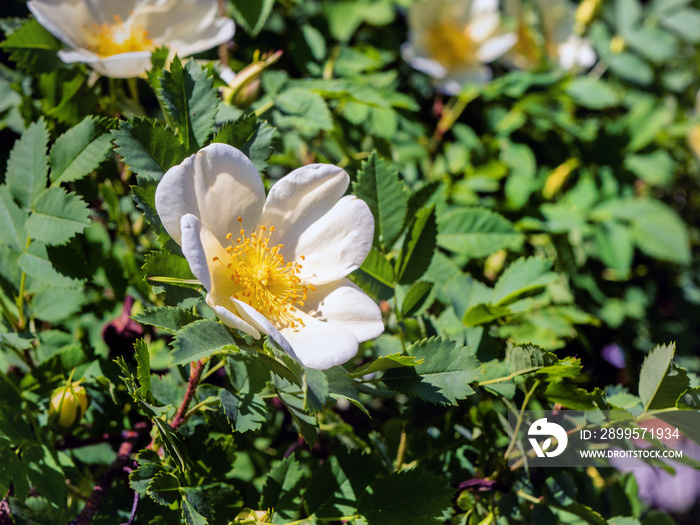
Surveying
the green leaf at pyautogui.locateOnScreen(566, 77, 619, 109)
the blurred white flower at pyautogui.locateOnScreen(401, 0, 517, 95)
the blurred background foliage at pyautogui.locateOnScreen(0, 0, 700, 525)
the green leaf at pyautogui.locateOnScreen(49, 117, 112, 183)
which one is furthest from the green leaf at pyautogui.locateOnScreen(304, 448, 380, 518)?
the green leaf at pyautogui.locateOnScreen(566, 77, 619, 109)

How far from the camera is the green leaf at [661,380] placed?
78 cm

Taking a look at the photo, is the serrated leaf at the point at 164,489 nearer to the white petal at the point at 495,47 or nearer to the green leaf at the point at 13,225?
the green leaf at the point at 13,225

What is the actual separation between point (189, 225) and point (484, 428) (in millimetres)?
599

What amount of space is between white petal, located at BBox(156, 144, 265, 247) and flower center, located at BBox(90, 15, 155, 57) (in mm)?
507

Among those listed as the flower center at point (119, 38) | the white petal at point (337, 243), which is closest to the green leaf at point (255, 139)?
the white petal at point (337, 243)

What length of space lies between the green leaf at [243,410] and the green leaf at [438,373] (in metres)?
0.17

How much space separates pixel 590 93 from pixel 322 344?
144cm

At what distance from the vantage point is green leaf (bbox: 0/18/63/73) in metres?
1.02

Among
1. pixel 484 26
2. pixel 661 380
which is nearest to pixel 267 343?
pixel 661 380

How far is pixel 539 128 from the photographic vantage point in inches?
74.6

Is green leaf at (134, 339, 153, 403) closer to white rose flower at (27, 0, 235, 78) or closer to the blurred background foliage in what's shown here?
the blurred background foliage

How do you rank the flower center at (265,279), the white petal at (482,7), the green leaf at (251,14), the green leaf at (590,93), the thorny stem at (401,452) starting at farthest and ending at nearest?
the white petal at (482,7) → the green leaf at (590,93) → the green leaf at (251,14) → the thorny stem at (401,452) → the flower center at (265,279)

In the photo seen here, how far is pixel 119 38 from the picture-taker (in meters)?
1.12

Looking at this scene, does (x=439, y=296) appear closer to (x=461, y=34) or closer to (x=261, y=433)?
(x=261, y=433)
